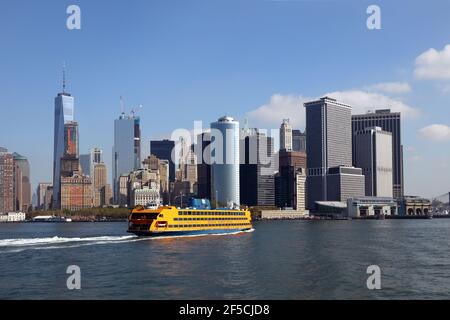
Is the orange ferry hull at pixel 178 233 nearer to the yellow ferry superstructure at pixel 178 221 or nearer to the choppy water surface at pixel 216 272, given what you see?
the yellow ferry superstructure at pixel 178 221

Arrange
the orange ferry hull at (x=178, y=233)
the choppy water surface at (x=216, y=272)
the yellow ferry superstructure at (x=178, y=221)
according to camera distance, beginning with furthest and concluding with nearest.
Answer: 1. the yellow ferry superstructure at (x=178, y=221)
2. the orange ferry hull at (x=178, y=233)
3. the choppy water surface at (x=216, y=272)

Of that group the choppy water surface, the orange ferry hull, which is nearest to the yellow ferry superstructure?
the orange ferry hull

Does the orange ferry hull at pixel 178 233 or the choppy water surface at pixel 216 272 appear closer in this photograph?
the choppy water surface at pixel 216 272

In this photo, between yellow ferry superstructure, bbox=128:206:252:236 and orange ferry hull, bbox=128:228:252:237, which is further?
yellow ferry superstructure, bbox=128:206:252:236

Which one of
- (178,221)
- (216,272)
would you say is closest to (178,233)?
(178,221)

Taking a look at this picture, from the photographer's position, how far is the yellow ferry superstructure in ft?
245

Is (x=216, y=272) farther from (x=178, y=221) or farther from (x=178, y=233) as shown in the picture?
(x=178, y=221)

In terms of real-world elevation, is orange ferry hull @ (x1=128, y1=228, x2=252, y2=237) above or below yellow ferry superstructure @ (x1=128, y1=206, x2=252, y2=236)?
below

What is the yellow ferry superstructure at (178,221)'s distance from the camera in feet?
245

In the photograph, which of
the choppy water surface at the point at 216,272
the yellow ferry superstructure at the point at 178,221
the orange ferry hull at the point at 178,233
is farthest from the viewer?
the yellow ferry superstructure at the point at 178,221

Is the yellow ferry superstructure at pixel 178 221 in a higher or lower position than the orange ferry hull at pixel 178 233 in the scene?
higher

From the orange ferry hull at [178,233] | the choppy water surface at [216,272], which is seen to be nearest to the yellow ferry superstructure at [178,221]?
the orange ferry hull at [178,233]

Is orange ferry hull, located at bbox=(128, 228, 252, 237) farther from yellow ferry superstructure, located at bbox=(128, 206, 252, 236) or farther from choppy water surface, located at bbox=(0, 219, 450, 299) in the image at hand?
choppy water surface, located at bbox=(0, 219, 450, 299)
